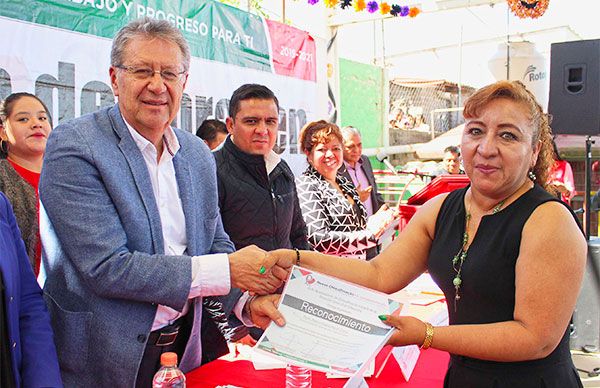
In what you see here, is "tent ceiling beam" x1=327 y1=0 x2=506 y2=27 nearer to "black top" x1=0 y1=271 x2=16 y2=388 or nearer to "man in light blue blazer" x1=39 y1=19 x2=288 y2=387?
"man in light blue blazer" x1=39 y1=19 x2=288 y2=387

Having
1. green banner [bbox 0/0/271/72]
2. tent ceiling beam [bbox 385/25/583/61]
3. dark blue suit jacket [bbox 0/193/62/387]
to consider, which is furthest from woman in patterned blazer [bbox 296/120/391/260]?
tent ceiling beam [bbox 385/25/583/61]

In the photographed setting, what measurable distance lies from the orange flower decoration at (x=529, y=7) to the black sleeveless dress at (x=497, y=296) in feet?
21.8

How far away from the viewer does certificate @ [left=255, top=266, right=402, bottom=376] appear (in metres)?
1.42

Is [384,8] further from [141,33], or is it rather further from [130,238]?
[130,238]

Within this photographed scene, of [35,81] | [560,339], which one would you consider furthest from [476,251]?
[35,81]

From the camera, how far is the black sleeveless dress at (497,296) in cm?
159

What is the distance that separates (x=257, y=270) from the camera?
6.10 feet

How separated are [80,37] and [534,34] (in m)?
10.9

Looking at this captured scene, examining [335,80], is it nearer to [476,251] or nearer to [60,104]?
[60,104]

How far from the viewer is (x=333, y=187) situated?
377 centimetres

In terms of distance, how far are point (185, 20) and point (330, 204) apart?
217 cm

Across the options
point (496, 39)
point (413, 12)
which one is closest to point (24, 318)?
point (413, 12)

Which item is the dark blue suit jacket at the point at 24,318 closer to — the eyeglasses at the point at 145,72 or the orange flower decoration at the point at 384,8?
the eyeglasses at the point at 145,72

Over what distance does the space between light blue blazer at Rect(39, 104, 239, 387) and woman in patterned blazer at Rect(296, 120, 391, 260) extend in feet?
6.02
